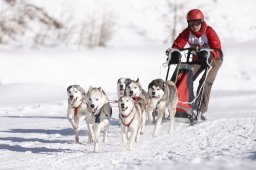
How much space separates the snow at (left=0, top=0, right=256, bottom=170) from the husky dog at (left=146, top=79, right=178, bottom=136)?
262 millimetres

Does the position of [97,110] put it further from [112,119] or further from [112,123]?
[112,119]

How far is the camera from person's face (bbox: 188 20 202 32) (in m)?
7.05

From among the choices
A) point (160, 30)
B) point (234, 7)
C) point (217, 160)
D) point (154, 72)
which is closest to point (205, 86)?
point (217, 160)

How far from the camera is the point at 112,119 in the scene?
8.52 meters

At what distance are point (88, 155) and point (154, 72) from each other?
30.1ft

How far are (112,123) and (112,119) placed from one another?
0.42m

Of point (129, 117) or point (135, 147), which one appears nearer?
point (129, 117)

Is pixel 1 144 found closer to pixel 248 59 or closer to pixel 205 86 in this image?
pixel 205 86

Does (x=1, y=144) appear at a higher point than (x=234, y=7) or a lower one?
lower

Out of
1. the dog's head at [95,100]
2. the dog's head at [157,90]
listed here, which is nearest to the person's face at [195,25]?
the dog's head at [157,90]

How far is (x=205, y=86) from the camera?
7.27 m

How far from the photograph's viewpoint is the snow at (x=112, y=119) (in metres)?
5.12

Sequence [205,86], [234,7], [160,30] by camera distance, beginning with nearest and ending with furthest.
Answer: [205,86]
[160,30]
[234,7]

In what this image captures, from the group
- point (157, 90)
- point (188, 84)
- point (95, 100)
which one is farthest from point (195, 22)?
point (95, 100)
